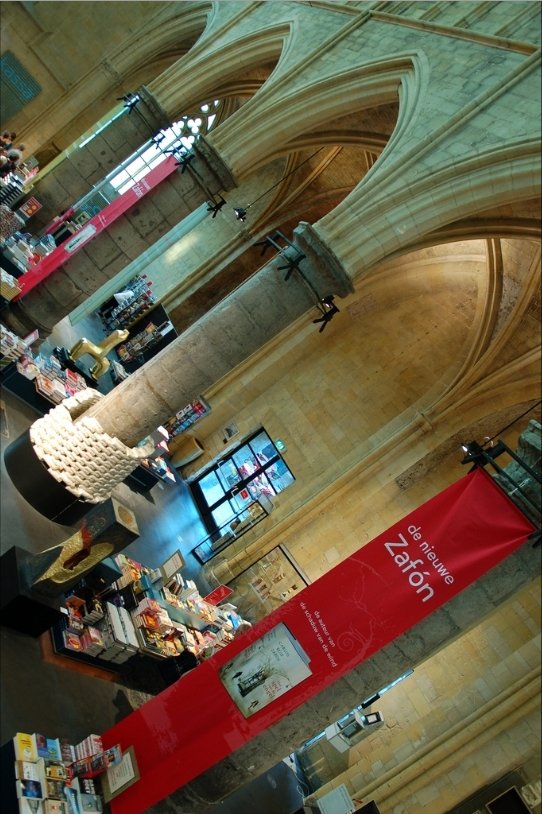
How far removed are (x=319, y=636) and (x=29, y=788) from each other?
2.85 meters

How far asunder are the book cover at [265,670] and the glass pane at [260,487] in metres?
7.27

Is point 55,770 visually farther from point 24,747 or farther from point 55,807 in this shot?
point 24,747

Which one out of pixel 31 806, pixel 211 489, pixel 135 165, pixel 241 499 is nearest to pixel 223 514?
pixel 241 499

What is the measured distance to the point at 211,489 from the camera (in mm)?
13961

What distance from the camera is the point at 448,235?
9539 millimetres

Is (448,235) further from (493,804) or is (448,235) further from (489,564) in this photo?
(493,804)

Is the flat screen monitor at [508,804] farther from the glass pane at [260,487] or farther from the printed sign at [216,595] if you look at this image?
the glass pane at [260,487]

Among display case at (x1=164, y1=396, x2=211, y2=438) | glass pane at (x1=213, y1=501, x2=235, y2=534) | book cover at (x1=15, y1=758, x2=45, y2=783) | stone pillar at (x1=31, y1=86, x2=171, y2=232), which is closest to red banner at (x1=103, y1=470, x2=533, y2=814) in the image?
book cover at (x1=15, y1=758, x2=45, y2=783)

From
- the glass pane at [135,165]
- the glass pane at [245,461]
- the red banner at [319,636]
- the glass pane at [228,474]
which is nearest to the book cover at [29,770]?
the red banner at [319,636]

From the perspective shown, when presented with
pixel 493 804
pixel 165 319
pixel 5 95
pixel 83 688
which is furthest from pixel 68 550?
pixel 5 95

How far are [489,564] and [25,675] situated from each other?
4787 mm

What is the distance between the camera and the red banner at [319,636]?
586 cm

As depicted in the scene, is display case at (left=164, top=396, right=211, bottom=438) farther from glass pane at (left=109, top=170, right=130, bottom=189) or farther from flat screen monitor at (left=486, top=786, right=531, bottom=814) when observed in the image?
flat screen monitor at (left=486, top=786, right=531, bottom=814)

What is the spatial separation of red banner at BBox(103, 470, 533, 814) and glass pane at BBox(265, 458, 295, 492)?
23.6ft
